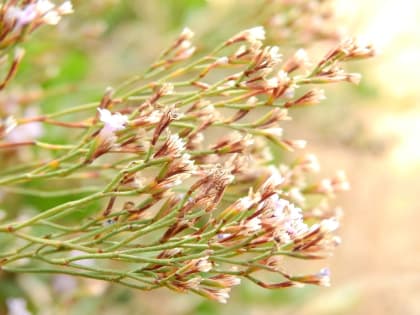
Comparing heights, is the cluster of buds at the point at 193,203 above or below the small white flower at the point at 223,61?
below

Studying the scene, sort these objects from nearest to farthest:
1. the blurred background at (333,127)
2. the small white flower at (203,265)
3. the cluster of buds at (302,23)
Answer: the small white flower at (203,265), the cluster of buds at (302,23), the blurred background at (333,127)

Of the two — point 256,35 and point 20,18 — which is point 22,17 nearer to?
point 20,18

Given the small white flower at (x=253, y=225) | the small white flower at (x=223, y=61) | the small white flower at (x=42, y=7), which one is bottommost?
the small white flower at (x=253, y=225)

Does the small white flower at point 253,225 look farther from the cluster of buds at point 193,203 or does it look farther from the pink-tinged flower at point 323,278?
the pink-tinged flower at point 323,278

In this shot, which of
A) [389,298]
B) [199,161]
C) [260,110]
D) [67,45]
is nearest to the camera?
[199,161]

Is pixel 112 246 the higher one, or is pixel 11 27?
pixel 11 27

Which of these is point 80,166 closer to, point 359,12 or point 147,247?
point 147,247

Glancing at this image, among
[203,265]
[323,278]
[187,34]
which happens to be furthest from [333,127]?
[203,265]

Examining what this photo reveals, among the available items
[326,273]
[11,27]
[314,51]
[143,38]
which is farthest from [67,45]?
[314,51]

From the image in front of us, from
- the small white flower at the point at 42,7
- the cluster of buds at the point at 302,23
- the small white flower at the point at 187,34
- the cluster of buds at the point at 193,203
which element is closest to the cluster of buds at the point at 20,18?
the small white flower at the point at 42,7

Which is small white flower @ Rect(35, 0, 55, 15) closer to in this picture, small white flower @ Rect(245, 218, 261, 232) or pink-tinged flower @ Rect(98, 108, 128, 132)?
pink-tinged flower @ Rect(98, 108, 128, 132)
